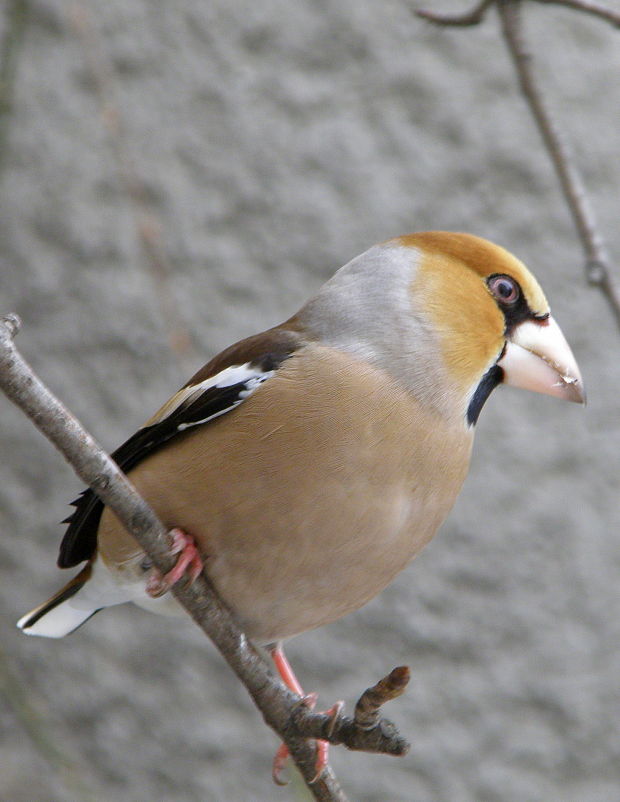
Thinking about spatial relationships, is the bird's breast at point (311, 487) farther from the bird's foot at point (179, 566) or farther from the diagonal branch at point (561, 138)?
the diagonal branch at point (561, 138)

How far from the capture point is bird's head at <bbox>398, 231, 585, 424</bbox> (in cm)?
110

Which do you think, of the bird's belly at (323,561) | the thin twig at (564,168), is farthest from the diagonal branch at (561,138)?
the bird's belly at (323,561)

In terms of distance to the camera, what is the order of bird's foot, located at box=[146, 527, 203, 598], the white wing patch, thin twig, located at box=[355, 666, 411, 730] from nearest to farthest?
thin twig, located at box=[355, 666, 411, 730] → bird's foot, located at box=[146, 527, 203, 598] → the white wing patch

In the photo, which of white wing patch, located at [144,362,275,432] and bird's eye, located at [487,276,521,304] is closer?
white wing patch, located at [144,362,275,432]

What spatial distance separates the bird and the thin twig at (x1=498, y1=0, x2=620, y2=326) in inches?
5.8

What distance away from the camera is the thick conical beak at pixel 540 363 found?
1.12 meters

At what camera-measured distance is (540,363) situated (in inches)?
44.5

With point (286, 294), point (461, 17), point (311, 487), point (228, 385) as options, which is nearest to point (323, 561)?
point (311, 487)

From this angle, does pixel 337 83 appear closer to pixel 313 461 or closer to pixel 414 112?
pixel 414 112

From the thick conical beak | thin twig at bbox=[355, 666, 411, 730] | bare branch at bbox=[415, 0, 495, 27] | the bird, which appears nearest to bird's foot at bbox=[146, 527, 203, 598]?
the bird

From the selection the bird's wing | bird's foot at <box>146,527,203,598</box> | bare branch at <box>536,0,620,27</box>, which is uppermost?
bare branch at <box>536,0,620,27</box>

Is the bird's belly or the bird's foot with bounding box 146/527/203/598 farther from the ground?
the bird's foot with bounding box 146/527/203/598

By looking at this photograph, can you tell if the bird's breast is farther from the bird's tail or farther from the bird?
the bird's tail

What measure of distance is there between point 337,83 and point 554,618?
108 centimetres
